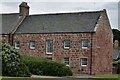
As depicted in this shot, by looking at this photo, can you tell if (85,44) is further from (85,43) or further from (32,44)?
(32,44)

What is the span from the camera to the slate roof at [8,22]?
63.6 m

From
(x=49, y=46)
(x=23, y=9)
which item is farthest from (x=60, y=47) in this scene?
(x=23, y=9)

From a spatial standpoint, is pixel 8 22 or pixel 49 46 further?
pixel 8 22

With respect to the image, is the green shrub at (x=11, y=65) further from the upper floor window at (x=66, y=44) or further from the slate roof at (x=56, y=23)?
the slate roof at (x=56, y=23)

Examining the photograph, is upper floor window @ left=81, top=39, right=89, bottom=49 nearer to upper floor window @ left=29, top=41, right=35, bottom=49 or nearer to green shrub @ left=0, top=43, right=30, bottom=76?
upper floor window @ left=29, top=41, right=35, bottom=49

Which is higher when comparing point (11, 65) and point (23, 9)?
point (23, 9)

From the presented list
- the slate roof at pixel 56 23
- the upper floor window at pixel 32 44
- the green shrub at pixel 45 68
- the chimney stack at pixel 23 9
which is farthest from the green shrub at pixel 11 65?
the chimney stack at pixel 23 9

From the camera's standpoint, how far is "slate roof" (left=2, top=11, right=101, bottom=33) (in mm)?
57844

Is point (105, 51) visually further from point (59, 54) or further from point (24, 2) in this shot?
point (24, 2)

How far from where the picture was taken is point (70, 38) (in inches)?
2242

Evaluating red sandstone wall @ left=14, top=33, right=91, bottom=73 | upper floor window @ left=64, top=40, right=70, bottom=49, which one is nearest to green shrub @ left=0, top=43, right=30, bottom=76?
red sandstone wall @ left=14, top=33, right=91, bottom=73

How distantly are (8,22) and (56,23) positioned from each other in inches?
396

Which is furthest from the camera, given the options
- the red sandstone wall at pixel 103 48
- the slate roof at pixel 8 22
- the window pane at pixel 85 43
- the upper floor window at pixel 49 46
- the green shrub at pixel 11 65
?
the slate roof at pixel 8 22

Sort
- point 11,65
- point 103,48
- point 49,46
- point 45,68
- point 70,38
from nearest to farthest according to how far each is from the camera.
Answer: point 11,65
point 45,68
point 70,38
point 49,46
point 103,48
